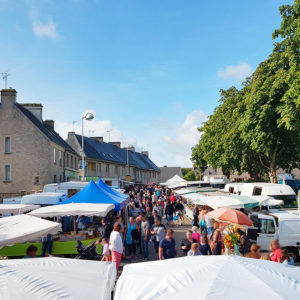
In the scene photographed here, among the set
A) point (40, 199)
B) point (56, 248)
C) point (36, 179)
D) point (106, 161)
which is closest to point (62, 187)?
point (40, 199)

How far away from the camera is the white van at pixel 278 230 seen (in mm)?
11352

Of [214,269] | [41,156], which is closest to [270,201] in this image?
[214,269]

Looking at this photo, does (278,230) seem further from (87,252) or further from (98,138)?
(98,138)

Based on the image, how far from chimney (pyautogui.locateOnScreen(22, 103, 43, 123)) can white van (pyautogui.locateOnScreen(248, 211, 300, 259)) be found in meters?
25.4

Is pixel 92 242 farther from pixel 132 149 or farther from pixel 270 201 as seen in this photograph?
pixel 132 149

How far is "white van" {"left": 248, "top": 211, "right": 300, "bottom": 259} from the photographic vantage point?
37.2ft

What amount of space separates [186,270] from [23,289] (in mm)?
2112

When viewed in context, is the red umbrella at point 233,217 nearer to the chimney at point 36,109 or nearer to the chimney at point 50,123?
the chimney at point 36,109

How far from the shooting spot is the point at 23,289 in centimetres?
387

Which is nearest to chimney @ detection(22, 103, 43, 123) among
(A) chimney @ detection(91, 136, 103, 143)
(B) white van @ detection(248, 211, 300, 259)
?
(B) white van @ detection(248, 211, 300, 259)

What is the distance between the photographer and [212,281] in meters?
3.93

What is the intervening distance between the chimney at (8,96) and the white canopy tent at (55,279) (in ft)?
85.2

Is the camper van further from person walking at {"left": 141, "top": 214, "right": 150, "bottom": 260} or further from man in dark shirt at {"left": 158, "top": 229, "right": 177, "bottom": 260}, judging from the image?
man in dark shirt at {"left": 158, "top": 229, "right": 177, "bottom": 260}

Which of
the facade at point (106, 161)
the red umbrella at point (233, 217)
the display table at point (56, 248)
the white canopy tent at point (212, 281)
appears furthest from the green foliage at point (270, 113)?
the white canopy tent at point (212, 281)
